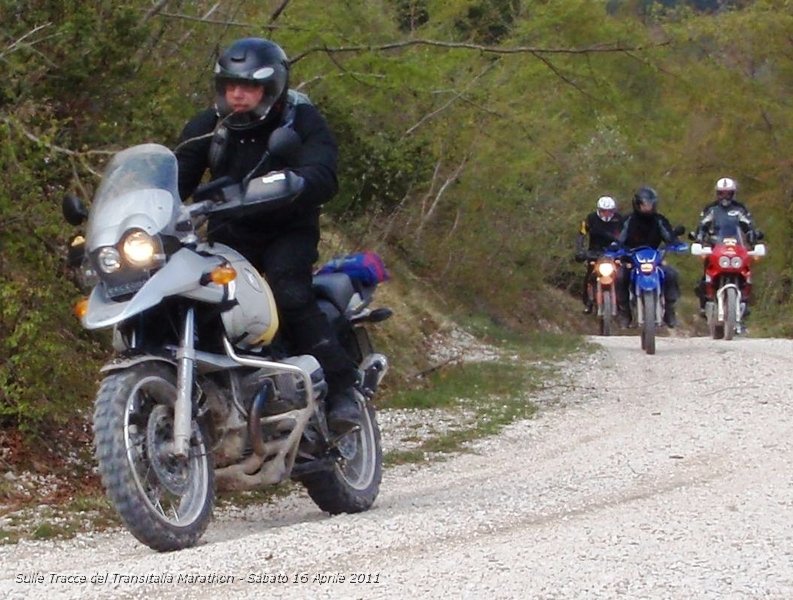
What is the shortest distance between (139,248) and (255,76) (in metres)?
1.22

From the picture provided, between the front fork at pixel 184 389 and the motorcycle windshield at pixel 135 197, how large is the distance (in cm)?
46

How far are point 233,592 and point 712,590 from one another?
1.78 metres

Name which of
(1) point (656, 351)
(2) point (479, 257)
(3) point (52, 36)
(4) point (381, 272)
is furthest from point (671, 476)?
(2) point (479, 257)

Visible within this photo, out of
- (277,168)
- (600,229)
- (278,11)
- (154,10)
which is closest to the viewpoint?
(277,168)

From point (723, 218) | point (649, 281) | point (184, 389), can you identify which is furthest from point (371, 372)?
point (723, 218)

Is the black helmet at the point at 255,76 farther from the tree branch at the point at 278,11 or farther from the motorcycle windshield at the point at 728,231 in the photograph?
the motorcycle windshield at the point at 728,231

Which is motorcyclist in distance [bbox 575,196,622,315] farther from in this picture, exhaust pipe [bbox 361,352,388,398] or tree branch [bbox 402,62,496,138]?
exhaust pipe [bbox 361,352,388,398]

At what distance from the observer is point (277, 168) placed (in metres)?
7.41

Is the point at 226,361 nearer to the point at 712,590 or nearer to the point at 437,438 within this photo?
the point at 712,590

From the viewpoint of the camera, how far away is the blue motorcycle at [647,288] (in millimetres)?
18344

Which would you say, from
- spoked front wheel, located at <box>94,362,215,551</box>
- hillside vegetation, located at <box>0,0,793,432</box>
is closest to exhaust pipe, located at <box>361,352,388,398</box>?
spoked front wheel, located at <box>94,362,215,551</box>

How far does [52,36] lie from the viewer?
9.21 m

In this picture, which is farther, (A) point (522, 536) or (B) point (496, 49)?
(B) point (496, 49)

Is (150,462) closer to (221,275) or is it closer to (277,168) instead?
(221,275)
